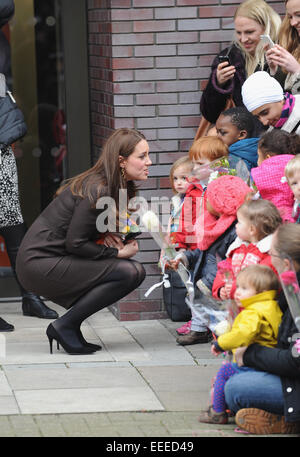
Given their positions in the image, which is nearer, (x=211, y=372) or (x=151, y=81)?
(x=211, y=372)

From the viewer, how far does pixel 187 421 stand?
5.47 meters

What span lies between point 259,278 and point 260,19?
2.42m

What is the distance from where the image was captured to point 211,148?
22.6 feet

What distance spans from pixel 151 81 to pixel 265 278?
2729mm

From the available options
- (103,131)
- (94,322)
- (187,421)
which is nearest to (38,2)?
(103,131)

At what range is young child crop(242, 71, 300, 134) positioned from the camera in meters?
6.43

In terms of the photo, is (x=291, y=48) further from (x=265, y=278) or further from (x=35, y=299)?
(x=35, y=299)

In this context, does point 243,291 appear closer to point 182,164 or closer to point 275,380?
point 275,380

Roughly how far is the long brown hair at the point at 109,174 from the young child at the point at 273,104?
29.8 inches

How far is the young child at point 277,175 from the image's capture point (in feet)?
19.4

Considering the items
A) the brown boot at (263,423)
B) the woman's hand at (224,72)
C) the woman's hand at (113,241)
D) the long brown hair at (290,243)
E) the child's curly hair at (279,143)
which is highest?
the woman's hand at (224,72)

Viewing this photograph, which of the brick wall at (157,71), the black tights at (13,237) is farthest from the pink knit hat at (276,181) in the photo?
the black tights at (13,237)

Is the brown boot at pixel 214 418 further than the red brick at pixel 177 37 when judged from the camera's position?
No

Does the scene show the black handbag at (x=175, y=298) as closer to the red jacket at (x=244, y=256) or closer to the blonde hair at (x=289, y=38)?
the red jacket at (x=244, y=256)
